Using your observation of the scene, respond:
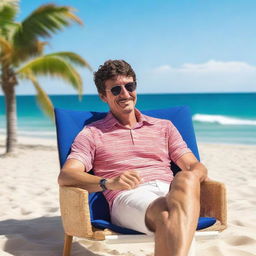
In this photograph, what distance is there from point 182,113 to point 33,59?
7.73 meters

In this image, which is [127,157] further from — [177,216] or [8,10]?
[8,10]

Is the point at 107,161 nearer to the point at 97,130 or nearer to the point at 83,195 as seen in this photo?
the point at 97,130

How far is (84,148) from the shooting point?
351 centimetres

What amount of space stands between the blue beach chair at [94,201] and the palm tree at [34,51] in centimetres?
730

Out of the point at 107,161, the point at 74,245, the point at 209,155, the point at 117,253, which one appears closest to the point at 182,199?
the point at 107,161

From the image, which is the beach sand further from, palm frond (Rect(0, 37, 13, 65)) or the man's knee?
palm frond (Rect(0, 37, 13, 65))

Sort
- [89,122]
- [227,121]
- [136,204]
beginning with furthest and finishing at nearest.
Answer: [227,121] < [89,122] < [136,204]

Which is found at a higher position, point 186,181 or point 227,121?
point 186,181

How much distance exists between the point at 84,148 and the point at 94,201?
41 centimetres

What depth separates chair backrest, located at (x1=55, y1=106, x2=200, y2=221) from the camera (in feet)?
11.9

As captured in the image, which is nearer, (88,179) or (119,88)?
(88,179)

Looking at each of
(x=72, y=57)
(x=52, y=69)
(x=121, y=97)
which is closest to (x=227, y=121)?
(x=72, y=57)

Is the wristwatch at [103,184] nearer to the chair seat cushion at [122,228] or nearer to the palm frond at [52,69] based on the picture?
the chair seat cushion at [122,228]

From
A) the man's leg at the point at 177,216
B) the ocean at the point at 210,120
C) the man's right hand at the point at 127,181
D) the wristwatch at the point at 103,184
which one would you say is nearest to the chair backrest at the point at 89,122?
the wristwatch at the point at 103,184
